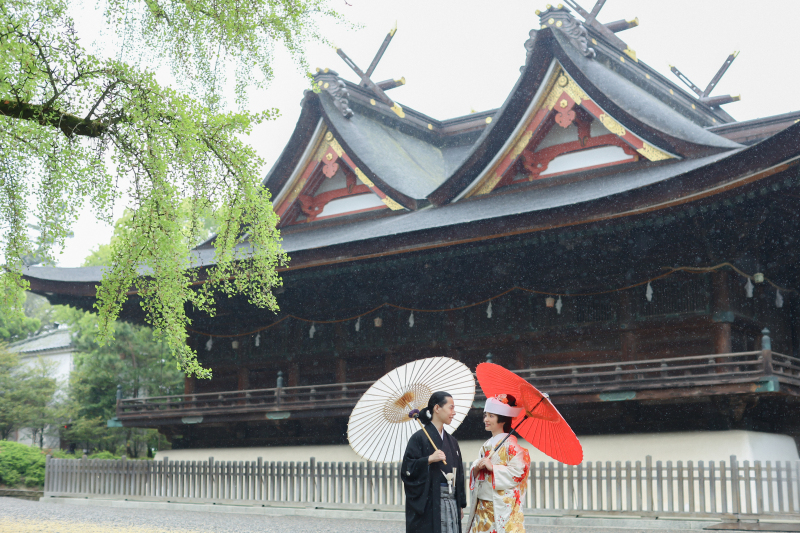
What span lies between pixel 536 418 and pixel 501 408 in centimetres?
43

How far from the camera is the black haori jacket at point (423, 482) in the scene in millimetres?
5711

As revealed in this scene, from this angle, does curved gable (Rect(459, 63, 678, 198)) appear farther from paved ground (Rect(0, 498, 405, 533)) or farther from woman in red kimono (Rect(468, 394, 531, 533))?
woman in red kimono (Rect(468, 394, 531, 533))

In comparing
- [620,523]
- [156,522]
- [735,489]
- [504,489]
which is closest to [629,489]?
[620,523]

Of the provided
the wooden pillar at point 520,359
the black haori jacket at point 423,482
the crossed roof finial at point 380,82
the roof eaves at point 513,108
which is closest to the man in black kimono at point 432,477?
the black haori jacket at point 423,482

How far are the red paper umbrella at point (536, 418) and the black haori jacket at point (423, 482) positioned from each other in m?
0.58

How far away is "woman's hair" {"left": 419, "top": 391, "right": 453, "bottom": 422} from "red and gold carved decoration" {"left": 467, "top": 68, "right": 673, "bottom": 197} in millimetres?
10590

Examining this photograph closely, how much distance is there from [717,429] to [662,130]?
5.45 m

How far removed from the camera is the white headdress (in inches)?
226

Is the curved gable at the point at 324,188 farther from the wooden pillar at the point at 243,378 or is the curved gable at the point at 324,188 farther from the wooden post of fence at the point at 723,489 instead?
the wooden post of fence at the point at 723,489

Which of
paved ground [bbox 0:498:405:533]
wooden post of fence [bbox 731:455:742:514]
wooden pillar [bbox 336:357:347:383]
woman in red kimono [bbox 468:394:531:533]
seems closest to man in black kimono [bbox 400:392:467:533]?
woman in red kimono [bbox 468:394:531:533]

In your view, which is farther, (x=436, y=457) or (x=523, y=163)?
(x=523, y=163)

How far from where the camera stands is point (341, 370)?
17031mm

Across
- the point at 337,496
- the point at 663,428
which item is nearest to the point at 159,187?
the point at 337,496

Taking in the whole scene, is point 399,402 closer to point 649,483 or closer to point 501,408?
point 501,408
